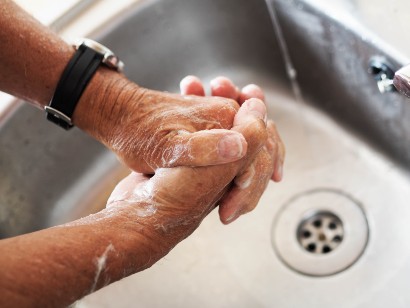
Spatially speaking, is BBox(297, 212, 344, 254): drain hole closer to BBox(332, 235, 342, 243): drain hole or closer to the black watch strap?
BBox(332, 235, 342, 243): drain hole

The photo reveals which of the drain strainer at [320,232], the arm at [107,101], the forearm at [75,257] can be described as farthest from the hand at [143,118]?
the drain strainer at [320,232]

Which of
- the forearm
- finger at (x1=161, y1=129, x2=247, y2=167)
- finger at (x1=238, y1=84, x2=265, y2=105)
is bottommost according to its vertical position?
the forearm

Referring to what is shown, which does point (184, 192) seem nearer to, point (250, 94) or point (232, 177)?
point (232, 177)

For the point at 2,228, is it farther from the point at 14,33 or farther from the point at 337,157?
the point at 337,157

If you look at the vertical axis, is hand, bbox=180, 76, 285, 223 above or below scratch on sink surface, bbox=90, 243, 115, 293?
above

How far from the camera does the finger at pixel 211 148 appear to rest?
625mm

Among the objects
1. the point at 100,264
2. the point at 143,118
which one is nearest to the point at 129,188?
the point at 143,118

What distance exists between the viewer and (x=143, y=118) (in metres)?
0.72

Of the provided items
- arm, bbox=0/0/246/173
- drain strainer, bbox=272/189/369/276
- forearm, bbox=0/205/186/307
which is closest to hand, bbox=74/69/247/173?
arm, bbox=0/0/246/173

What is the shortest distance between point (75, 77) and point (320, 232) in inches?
16.0

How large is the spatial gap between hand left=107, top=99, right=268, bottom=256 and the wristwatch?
0.15m

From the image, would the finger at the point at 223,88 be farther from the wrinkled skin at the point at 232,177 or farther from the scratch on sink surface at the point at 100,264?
the scratch on sink surface at the point at 100,264

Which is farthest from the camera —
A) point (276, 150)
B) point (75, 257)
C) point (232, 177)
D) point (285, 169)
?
point (285, 169)

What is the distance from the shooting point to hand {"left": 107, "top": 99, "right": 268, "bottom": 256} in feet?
2.06
